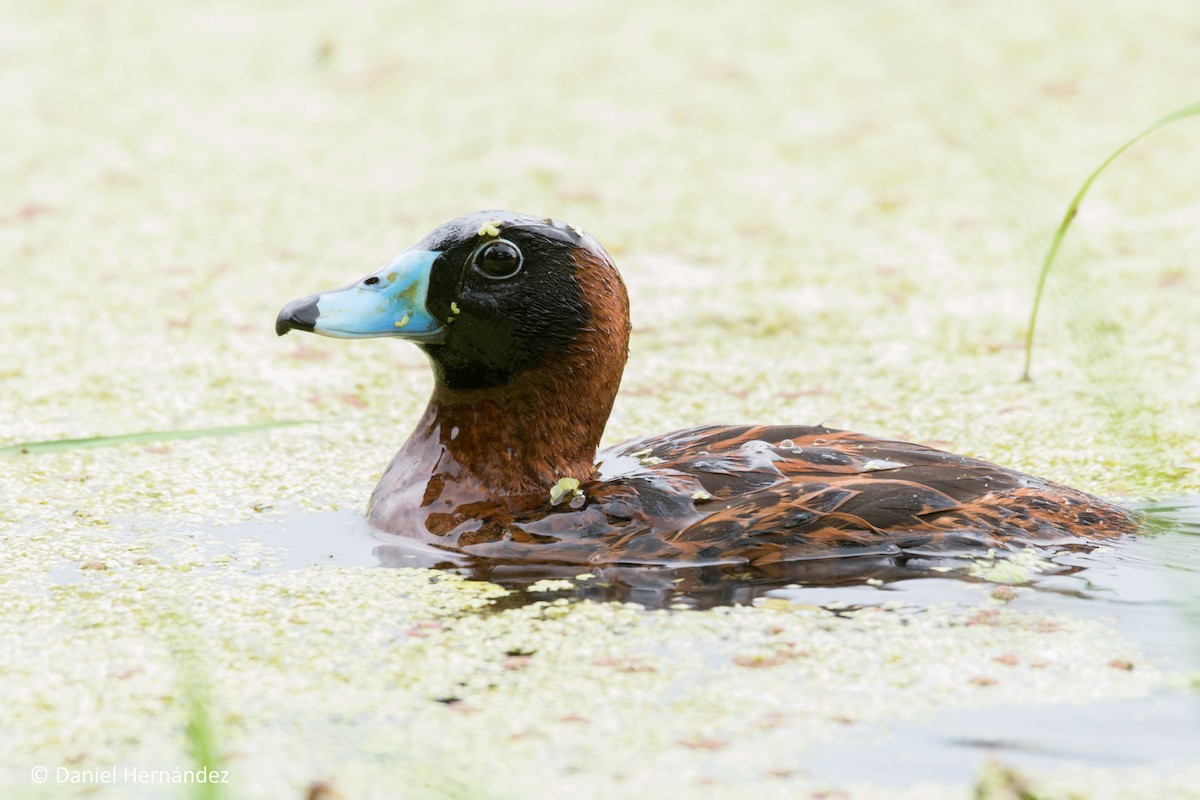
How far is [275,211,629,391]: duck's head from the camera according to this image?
4398 mm

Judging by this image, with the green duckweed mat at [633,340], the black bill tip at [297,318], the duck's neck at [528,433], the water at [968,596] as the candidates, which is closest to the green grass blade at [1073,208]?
the green duckweed mat at [633,340]

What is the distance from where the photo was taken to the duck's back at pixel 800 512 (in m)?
4.18

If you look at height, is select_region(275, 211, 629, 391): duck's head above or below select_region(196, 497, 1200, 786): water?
above

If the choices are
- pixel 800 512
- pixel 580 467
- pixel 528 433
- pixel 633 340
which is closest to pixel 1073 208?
pixel 800 512

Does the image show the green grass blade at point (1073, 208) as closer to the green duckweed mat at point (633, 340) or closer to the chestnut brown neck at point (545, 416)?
the green duckweed mat at point (633, 340)

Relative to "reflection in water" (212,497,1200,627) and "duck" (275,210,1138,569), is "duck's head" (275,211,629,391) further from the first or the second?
"reflection in water" (212,497,1200,627)

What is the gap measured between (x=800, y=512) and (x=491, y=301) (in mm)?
1032

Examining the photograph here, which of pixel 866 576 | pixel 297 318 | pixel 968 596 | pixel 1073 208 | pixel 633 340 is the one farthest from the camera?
pixel 633 340

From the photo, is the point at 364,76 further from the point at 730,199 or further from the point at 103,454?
the point at 103,454

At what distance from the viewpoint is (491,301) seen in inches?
173

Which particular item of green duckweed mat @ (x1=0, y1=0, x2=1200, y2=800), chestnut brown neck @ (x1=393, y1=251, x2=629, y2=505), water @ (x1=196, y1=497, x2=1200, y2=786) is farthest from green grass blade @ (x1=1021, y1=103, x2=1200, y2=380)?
chestnut brown neck @ (x1=393, y1=251, x2=629, y2=505)

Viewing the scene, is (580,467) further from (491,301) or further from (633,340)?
(633,340)

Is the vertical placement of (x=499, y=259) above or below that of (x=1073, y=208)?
below

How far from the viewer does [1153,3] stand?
38.3 ft
